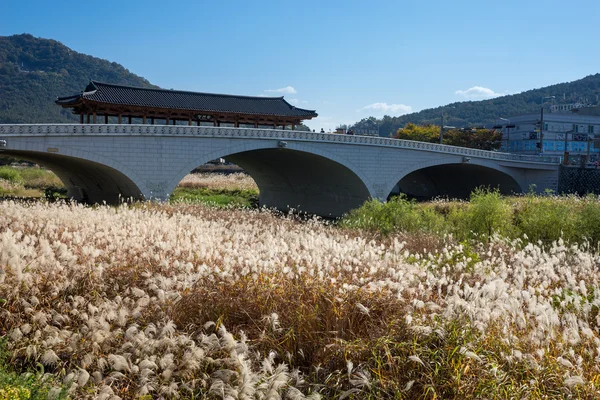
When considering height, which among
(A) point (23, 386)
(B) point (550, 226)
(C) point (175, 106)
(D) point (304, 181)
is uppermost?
(C) point (175, 106)

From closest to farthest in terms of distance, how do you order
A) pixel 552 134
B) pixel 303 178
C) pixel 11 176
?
1. pixel 303 178
2. pixel 11 176
3. pixel 552 134

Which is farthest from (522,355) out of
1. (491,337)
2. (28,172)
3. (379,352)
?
(28,172)

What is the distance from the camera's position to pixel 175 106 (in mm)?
36719

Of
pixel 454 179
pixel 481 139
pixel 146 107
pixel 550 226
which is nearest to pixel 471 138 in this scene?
pixel 481 139

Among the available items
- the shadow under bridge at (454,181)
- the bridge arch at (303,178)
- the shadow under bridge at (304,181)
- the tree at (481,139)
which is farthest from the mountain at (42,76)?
the tree at (481,139)

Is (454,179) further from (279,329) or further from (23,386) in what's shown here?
(23,386)

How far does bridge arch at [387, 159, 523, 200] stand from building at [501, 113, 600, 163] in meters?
15.8

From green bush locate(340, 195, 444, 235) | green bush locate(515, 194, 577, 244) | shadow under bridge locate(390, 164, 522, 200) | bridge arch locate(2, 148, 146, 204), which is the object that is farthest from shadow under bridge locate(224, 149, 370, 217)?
green bush locate(515, 194, 577, 244)

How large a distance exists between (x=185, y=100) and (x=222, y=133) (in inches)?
237

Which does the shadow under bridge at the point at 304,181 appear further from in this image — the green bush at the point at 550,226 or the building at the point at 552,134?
the building at the point at 552,134

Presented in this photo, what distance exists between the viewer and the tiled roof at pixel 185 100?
34625 millimetres

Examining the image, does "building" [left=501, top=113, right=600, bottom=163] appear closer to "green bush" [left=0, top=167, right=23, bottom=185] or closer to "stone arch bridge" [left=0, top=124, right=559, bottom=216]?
"stone arch bridge" [left=0, top=124, right=559, bottom=216]

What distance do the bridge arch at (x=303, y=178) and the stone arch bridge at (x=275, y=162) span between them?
86mm

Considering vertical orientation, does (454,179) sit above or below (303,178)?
above
